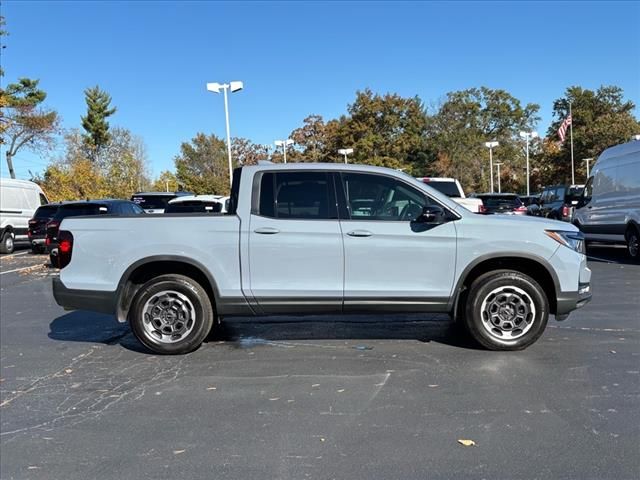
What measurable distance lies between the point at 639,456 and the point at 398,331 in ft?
10.5

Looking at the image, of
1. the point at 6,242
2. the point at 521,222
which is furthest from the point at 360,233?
the point at 6,242

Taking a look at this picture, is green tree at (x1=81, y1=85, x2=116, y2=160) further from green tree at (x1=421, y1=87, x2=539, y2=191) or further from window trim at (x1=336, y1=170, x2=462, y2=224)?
window trim at (x1=336, y1=170, x2=462, y2=224)

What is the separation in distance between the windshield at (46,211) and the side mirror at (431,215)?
48.8 feet

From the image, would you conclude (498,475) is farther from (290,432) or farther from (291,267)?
(291,267)

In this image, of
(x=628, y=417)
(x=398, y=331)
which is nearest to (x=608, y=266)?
(x=398, y=331)

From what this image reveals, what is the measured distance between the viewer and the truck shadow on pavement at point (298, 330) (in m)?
6.00

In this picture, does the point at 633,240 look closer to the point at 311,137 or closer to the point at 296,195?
the point at 296,195

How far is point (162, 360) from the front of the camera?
5359 millimetres

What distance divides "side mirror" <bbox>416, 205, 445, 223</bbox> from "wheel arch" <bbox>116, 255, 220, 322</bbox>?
6.94 ft

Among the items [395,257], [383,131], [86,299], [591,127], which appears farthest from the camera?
[383,131]

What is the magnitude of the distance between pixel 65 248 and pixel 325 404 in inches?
123

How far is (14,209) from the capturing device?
18500 millimetres

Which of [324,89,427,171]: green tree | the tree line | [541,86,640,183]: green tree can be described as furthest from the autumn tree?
[541,86,640,183]: green tree

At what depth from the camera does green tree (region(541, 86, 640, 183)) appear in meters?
44.8
